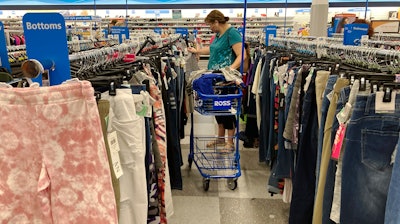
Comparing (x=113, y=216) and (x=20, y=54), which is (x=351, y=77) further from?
(x=20, y=54)

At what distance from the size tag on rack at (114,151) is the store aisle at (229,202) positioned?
62.9 inches

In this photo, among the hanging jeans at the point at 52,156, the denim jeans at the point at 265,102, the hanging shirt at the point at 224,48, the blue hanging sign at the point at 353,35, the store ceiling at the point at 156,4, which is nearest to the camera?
the hanging jeans at the point at 52,156

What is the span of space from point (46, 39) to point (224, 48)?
116 inches

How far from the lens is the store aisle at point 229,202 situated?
2.78 meters

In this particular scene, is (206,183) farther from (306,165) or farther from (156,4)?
(156,4)

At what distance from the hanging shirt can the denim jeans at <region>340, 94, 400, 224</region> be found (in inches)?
103

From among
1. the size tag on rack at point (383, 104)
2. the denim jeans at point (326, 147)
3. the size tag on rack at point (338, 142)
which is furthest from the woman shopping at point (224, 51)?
the size tag on rack at point (383, 104)

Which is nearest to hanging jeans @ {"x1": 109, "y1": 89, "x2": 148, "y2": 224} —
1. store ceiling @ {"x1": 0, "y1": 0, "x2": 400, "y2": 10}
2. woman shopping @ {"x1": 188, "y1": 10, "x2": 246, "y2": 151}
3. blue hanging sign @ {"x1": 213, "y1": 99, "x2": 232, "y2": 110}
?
blue hanging sign @ {"x1": 213, "y1": 99, "x2": 232, "y2": 110}

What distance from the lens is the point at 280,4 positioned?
18172mm

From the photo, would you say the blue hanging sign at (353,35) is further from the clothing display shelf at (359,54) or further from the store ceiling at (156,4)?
the store ceiling at (156,4)

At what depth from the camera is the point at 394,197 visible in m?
1.24

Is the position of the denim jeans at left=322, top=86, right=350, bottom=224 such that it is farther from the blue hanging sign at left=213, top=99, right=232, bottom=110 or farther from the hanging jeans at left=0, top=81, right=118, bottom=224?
the blue hanging sign at left=213, top=99, right=232, bottom=110

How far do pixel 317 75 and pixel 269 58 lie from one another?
1386 millimetres

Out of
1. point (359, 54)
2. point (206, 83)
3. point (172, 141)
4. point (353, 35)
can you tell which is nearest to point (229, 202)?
point (172, 141)
